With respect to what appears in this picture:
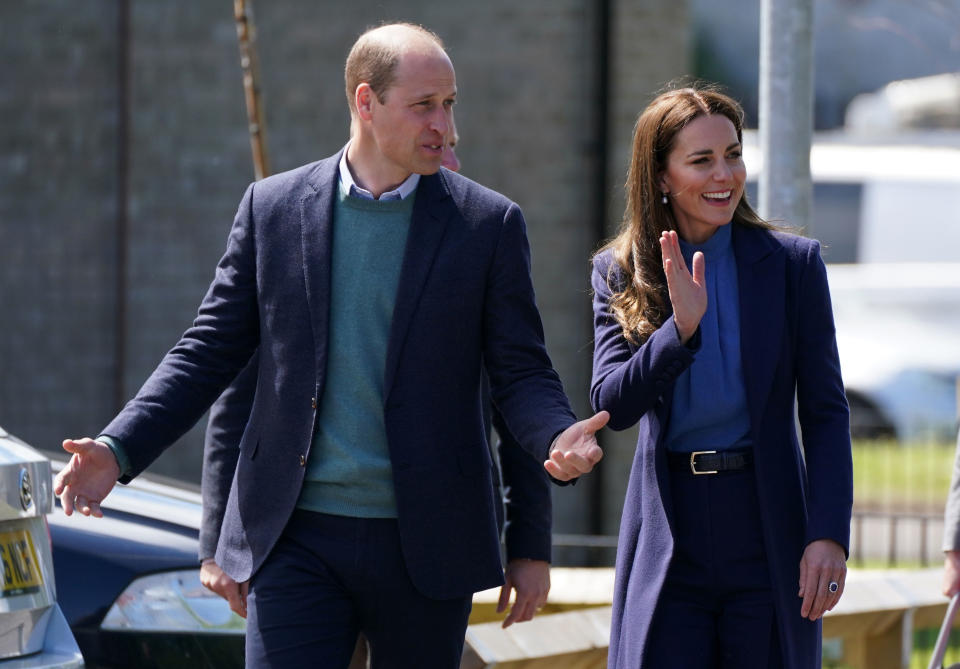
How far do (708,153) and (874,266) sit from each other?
1537 cm

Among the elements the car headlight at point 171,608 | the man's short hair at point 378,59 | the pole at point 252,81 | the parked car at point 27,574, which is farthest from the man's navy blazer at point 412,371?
the pole at point 252,81

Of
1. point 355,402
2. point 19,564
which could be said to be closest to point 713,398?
point 355,402

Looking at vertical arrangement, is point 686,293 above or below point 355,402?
above

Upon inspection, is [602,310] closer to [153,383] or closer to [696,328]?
[696,328]

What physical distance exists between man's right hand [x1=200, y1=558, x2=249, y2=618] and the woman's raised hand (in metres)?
1.16

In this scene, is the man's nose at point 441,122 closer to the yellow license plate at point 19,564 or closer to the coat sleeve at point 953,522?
the yellow license plate at point 19,564

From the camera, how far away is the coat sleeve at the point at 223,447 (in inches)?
152

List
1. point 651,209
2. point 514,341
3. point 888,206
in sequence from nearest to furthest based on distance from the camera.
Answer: point 514,341 → point 651,209 → point 888,206

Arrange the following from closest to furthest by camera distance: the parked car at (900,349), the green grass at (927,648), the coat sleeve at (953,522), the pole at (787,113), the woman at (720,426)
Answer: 1. the woman at (720,426)
2. the coat sleeve at (953,522)
3. the pole at (787,113)
4. the green grass at (927,648)
5. the parked car at (900,349)

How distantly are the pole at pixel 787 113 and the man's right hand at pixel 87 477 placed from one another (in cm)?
219

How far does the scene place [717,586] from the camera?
349 cm

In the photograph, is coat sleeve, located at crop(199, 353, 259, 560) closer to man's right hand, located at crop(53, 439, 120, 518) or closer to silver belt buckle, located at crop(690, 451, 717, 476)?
man's right hand, located at crop(53, 439, 120, 518)

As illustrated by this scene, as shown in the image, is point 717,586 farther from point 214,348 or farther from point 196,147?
point 196,147

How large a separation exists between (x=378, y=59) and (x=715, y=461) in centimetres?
115
